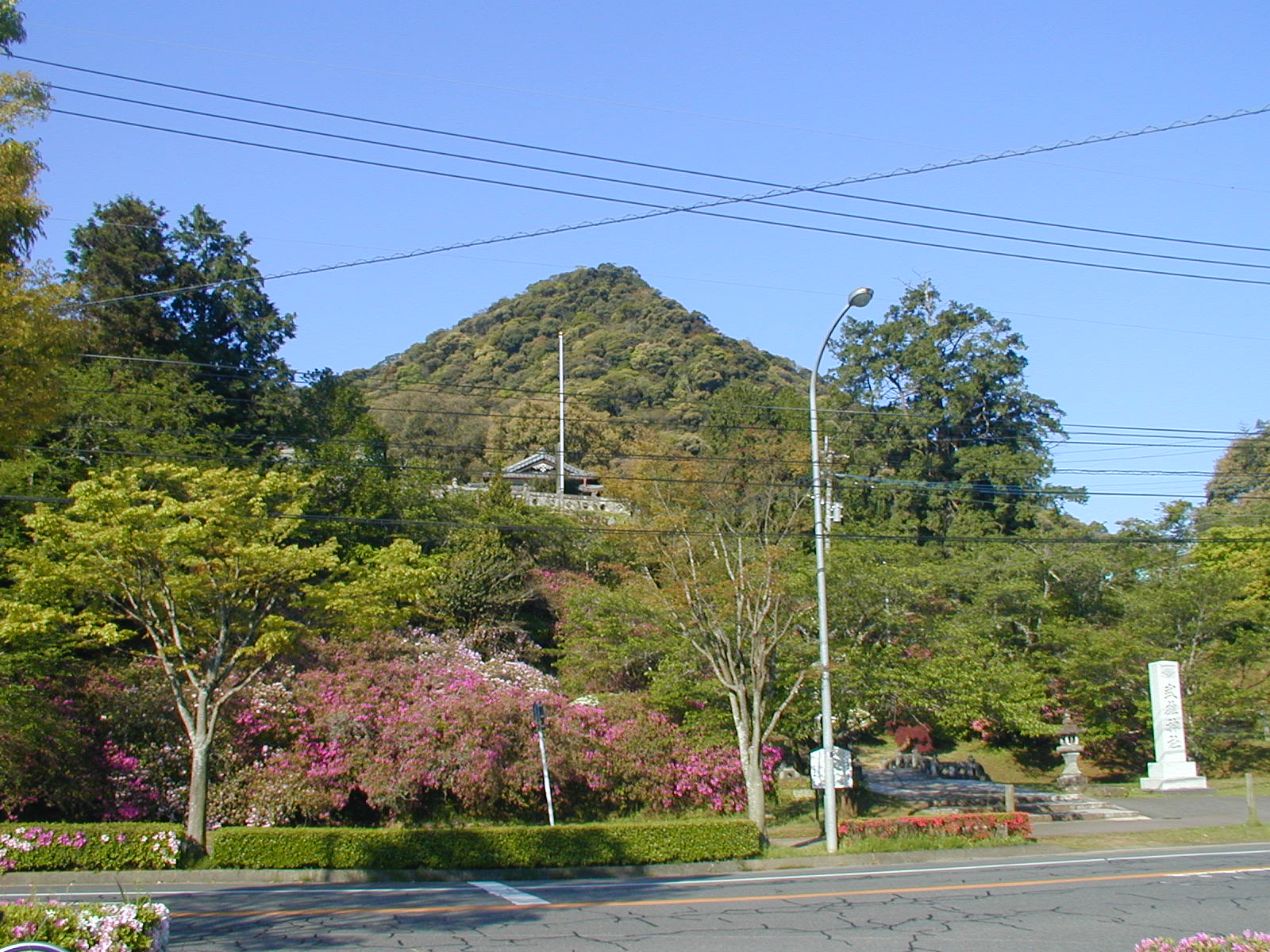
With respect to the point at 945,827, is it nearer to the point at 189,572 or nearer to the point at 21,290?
the point at 189,572

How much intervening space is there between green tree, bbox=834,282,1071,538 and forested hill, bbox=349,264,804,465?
48.0ft

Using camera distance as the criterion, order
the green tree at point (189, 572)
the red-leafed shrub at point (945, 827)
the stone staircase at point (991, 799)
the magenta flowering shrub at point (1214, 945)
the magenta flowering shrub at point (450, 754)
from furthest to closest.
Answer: the stone staircase at point (991, 799) → the magenta flowering shrub at point (450, 754) → the red-leafed shrub at point (945, 827) → the green tree at point (189, 572) → the magenta flowering shrub at point (1214, 945)

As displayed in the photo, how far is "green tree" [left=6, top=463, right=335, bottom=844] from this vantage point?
2011 centimetres

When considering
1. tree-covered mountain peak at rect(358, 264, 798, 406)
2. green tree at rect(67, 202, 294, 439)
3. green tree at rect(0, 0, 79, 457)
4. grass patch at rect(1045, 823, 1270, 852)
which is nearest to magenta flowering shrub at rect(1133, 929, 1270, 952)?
green tree at rect(0, 0, 79, 457)

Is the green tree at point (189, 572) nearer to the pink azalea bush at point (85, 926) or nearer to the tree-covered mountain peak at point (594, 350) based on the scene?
the pink azalea bush at point (85, 926)

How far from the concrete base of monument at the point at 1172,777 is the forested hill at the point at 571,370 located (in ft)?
108

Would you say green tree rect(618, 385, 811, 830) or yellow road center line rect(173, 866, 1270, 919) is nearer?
yellow road center line rect(173, 866, 1270, 919)

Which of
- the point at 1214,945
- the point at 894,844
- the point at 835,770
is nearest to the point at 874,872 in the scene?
the point at 835,770

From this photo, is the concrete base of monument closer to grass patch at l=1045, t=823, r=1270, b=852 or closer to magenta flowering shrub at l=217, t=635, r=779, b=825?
grass patch at l=1045, t=823, r=1270, b=852

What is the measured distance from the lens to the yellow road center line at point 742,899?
41.8 ft

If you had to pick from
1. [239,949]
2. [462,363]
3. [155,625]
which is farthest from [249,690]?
[462,363]

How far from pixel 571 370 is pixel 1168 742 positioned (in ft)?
295

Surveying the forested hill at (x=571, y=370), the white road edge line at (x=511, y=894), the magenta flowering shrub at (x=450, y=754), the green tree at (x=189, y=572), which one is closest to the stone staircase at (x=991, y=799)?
the magenta flowering shrub at (x=450, y=754)

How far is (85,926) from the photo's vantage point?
661 cm
